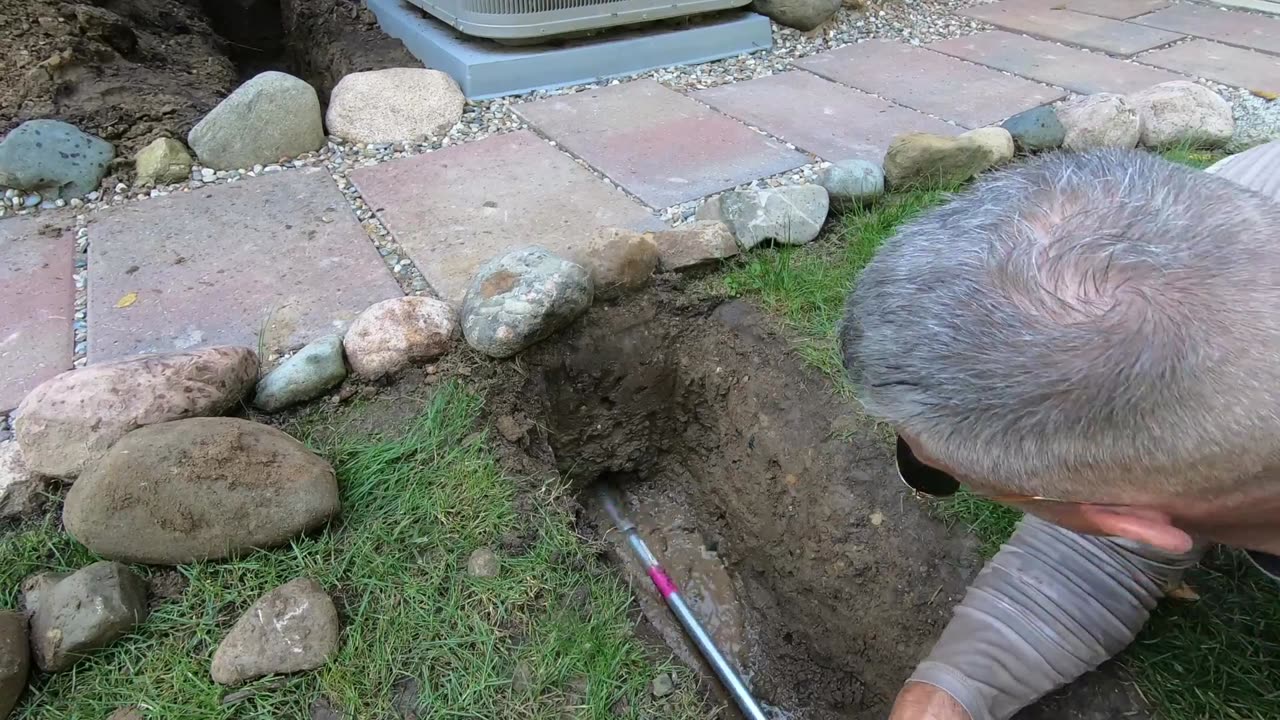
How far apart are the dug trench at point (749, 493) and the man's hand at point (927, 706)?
1.27 ft

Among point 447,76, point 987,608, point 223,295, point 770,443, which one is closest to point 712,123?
point 447,76

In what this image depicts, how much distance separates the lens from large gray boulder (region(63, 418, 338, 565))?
1554 mm

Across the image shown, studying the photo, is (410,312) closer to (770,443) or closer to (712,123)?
(770,443)

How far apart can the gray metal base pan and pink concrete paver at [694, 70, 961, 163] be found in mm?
332

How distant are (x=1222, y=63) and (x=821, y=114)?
6.20 feet

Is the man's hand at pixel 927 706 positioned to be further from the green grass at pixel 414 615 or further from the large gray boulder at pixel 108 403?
the large gray boulder at pixel 108 403

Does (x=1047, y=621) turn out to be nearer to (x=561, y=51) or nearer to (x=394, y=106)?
(x=394, y=106)

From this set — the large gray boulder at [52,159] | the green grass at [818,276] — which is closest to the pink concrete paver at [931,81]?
the green grass at [818,276]

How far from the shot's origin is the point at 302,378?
1915 millimetres

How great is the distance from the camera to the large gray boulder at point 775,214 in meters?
2.39

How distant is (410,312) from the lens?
203 centimetres

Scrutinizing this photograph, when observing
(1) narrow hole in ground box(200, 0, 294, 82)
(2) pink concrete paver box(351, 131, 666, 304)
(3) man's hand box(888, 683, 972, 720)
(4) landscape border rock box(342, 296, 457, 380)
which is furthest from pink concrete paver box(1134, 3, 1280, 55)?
(1) narrow hole in ground box(200, 0, 294, 82)

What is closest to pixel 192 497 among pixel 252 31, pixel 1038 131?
pixel 1038 131

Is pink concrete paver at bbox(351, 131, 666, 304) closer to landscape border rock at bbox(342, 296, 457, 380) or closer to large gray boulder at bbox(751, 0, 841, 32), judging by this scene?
landscape border rock at bbox(342, 296, 457, 380)
